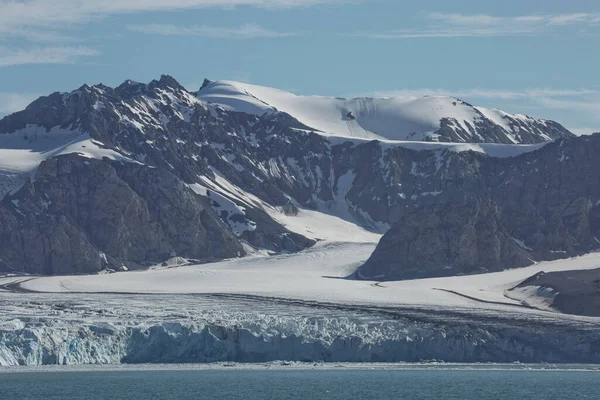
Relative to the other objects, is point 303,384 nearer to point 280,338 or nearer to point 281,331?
point 280,338

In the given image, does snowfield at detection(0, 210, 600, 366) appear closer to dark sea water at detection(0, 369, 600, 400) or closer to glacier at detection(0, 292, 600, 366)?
glacier at detection(0, 292, 600, 366)

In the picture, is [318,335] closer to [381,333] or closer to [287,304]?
[381,333]

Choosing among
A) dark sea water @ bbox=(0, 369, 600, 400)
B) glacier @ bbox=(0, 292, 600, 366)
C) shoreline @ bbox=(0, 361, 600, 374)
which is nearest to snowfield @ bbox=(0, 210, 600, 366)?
glacier @ bbox=(0, 292, 600, 366)

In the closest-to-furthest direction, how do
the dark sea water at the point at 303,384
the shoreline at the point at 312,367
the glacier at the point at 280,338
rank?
the dark sea water at the point at 303,384 < the shoreline at the point at 312,367 < the glacier at the point at 280,338

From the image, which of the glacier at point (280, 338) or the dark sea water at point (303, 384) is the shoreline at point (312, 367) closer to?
the dark sea water at point (303, 384)

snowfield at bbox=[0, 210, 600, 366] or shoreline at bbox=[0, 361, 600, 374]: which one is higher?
snowfield at bbox=[0, 210, 600, 366]

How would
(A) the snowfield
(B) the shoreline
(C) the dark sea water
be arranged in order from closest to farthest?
(C) the dark sea water, (B) the shoreline, (A) the snowfield

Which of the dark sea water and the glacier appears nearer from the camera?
the dark sea water

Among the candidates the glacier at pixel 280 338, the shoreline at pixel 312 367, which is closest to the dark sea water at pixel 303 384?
the shoreline at pixel 312 367

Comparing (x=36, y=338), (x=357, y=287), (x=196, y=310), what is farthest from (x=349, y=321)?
(x=357, y=287)
